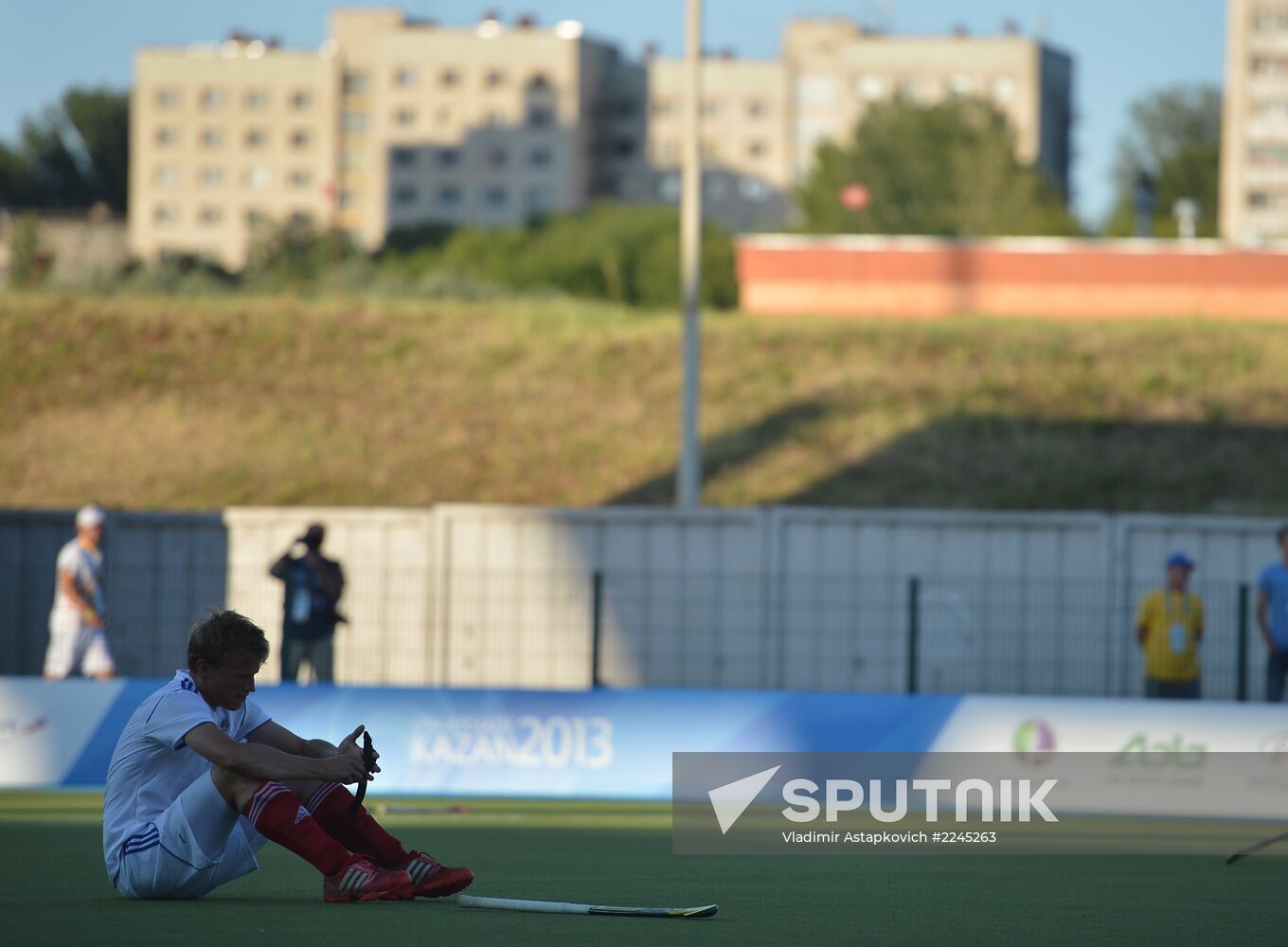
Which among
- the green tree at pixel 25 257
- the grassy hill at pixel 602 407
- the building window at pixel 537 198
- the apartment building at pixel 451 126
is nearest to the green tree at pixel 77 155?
the apartment building at pixel 451 126

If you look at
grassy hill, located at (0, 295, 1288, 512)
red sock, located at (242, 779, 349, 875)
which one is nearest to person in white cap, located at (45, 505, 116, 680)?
red sock, located at (242, 779, 349, 875)

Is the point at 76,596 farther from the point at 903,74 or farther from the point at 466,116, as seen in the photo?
the point at 903,74

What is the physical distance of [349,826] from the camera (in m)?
6.91

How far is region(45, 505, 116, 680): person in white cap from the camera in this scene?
1727 cm

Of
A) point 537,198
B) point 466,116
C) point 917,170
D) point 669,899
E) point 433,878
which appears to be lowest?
point 669,899

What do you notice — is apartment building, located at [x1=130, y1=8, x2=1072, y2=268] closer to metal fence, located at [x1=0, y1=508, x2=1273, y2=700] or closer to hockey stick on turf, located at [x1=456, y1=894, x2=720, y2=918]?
metal fence, located at [x1=0, y1=508, x2=1273, y2=700]

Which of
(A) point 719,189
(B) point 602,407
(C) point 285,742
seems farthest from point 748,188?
(C) point 285,742

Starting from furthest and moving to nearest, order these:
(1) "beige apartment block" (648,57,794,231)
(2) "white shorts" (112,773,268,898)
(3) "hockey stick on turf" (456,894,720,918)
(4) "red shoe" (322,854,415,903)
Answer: (1) "beige apartment block" (648,57,794,231) → (3) "hockey stick on turf" (456,894,720,918) → (4) "red shoe" (322,854,415,903) → (2) "white shorts" (112,773,268,898)

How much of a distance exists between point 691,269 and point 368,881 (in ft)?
58.2

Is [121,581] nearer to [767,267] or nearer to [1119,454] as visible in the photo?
[1119,454]

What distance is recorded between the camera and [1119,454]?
31.6 metres

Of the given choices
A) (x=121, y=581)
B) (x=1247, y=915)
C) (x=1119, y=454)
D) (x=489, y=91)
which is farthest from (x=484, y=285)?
(x=489, y=91)

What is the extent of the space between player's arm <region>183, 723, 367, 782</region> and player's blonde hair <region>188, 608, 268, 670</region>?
9.7 inches

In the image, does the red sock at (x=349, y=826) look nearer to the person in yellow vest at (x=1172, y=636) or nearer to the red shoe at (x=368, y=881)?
the red shoe at (x=368, y=881)
